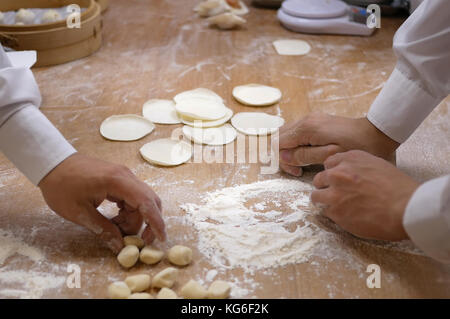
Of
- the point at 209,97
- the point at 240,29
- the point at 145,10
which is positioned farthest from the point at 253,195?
the point at 145,10

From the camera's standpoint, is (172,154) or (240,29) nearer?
(172,154)

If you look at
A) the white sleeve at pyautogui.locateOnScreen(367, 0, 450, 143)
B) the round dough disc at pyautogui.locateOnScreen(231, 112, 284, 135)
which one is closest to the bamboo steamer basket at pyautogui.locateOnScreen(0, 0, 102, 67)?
the round dough disc at pyautogui.locateOnScreen(231, 112, 284, 135)

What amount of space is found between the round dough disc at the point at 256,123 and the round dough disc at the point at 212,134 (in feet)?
0.10

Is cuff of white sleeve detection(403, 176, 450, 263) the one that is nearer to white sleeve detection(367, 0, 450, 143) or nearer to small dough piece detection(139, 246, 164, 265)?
white sleeve detection(367, 0, 450, 143)

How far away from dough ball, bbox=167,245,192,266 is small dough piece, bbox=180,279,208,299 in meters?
0.07

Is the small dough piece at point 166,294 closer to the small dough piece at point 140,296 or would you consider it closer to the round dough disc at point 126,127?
the small dough piece at point 140,296

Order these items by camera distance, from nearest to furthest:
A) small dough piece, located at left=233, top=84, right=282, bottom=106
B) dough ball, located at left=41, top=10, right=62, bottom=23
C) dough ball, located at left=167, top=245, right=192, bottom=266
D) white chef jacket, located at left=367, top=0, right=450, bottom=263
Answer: dough ball, located at left=167, top=245, right=192, bottom=266 → white chef jacket, located at left=367, top=0, right=450, bottom=263 → small dough piece, located at left=233, top=84, right=282, bottom=106 → dough ball, located at left=41, top=10, right=62, bottom=23

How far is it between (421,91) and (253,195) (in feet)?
1.65

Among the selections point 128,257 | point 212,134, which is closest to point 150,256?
point 128,257

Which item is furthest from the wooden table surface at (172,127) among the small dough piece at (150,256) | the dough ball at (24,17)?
the dough ball at (24,17)

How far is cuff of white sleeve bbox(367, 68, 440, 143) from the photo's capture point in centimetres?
127

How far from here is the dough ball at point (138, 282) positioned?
3.11 feet
